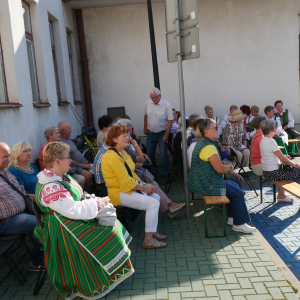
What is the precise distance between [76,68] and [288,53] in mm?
6639

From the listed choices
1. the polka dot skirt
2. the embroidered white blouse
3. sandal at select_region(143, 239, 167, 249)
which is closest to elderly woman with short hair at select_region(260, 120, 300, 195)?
the polka dot skirt

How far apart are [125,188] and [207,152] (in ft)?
3.80

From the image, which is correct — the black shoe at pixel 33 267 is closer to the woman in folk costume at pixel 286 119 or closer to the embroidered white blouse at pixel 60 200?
the embroidered white blouse at pixel 60 200

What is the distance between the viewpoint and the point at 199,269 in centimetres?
348

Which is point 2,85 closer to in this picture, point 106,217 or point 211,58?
point 106,217

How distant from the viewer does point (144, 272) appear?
137 inches

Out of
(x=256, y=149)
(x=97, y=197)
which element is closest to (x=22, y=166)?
(x=97, y=197)

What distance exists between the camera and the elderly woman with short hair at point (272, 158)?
17.3 ft

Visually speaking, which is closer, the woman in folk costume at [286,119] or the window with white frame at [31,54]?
the window with white frame at [31,54]

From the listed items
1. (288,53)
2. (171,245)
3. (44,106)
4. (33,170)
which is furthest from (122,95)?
(171,245)

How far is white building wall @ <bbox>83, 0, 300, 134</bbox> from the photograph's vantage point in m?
10.3

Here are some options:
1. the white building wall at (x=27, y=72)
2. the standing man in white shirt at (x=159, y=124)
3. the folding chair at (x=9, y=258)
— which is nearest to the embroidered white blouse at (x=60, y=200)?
the folding chair at (x=9, y=258)

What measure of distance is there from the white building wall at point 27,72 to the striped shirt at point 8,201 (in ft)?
4.73

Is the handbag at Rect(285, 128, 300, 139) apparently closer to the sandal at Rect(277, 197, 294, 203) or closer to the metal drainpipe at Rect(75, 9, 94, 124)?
the sandal at Rect(277, 197, 294, 203)
